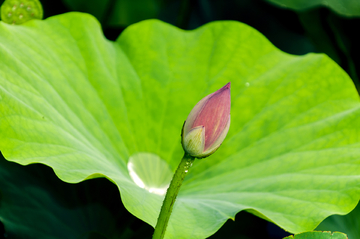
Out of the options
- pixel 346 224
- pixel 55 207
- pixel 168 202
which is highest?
pixel 168 202

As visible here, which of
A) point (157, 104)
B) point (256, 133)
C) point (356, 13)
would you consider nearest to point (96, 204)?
point (157, 104)

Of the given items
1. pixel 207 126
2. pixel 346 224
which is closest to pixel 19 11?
pixel 207 126

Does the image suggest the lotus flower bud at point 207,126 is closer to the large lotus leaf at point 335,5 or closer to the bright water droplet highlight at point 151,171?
the bright water droplet highlight at point 151,171

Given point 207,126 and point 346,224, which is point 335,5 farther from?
point 207,126

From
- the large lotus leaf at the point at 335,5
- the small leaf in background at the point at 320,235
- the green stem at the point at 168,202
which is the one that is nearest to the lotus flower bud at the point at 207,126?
the green stem at the point at 168,202

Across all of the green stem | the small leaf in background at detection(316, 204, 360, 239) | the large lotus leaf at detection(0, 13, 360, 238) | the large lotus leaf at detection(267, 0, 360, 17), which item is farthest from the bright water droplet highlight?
the large lotus leaf at detection(267, 0, 360, 17)

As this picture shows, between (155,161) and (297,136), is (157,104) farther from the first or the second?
(297,136)

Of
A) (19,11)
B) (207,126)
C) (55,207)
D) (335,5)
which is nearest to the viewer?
(207,126)
